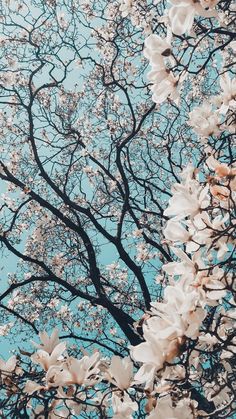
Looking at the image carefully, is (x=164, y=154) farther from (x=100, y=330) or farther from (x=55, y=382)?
(x=55, y=382)

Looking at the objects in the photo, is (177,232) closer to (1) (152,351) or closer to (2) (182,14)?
(1) (152,351)

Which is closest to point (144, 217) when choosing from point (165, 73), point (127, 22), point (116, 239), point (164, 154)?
point (164, 154)

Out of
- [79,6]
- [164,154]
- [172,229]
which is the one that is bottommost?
[172,229]

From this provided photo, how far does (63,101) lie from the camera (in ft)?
25.3

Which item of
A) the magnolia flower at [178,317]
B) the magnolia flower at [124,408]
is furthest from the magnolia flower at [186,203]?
the magnolia flower at [124,408]

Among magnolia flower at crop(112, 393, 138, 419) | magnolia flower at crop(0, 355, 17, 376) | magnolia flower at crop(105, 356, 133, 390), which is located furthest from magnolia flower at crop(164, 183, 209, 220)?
magnolia flower at crop(0, 355, 17, 376)

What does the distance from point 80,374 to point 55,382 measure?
8cm

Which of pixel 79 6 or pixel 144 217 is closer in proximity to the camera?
pixel 79 6

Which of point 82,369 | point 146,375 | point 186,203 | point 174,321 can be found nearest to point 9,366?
point 82,369

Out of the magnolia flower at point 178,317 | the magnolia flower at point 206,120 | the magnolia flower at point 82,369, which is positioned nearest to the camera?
the magnolia flower at point 178,317

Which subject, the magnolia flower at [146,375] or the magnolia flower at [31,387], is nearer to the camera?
the magnolia flower at [146,375]

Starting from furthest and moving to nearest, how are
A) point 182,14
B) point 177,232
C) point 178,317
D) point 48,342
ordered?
point 48,342
point 177,232
point 182,14
point 178,317

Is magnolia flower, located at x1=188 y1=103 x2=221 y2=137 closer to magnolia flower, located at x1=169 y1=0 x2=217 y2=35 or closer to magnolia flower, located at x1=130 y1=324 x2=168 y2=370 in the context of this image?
magnolia flower, located at x1=169 y1=0 x2=217 y2=35

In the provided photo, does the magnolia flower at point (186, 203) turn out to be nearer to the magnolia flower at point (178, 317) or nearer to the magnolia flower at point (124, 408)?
the magnolia flower at point (178, 317)
